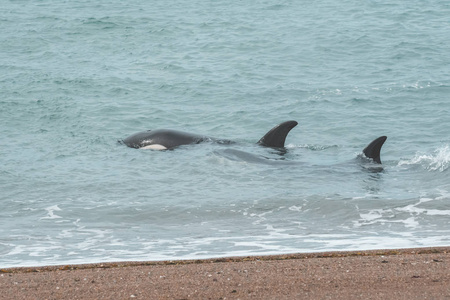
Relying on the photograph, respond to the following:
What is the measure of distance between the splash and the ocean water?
0.06m

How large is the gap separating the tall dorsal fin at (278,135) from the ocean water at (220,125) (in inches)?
13.5

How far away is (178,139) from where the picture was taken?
18.6 m

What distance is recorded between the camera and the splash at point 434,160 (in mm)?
16281

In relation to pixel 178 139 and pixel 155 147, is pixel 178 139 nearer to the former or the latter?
pixel 178 139

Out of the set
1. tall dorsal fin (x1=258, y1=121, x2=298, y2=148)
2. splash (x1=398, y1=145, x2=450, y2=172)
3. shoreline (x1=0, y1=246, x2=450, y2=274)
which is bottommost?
splash (x1=398, y1=145, x2=450, y2=172)

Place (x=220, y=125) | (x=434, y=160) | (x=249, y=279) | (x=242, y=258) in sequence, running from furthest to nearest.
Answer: (x=220, y=125), (x=434, y=160), (x=242, y=258), (x=249, y=279)

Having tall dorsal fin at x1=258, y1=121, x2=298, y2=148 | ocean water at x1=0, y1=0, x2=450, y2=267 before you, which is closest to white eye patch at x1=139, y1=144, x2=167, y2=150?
ocean water at x1=0, y1=0, x2=450, y2=267

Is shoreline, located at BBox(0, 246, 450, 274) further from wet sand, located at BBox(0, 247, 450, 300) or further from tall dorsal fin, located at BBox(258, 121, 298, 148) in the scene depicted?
tall dorsal fin, located at BBox(258, 121, 298, 148)

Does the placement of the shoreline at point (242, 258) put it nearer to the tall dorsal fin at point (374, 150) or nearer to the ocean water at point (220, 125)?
the ocean water at point (220, 125)

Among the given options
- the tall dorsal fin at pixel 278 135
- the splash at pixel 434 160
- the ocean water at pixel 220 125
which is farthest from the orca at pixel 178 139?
the splash at pixel 434 160

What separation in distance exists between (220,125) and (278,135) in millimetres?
3838

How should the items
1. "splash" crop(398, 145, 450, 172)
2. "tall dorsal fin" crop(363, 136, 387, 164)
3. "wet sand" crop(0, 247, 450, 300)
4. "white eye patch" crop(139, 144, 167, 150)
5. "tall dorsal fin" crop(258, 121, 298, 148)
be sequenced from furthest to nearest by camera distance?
"tall dorsal fin" crop(258, 121, 298, 148) < "white eye patch" crop(139, 144, 167, 150) < "tall dorsal fin" crop(363, 136, 387, 164) < "splash" crop(398, 145, 450, 172) < "wet sand" crop(0, 247, 450, 300)

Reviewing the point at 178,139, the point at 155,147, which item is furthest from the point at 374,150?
the point at 155,147

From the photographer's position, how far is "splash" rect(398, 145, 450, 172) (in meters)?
16.3
